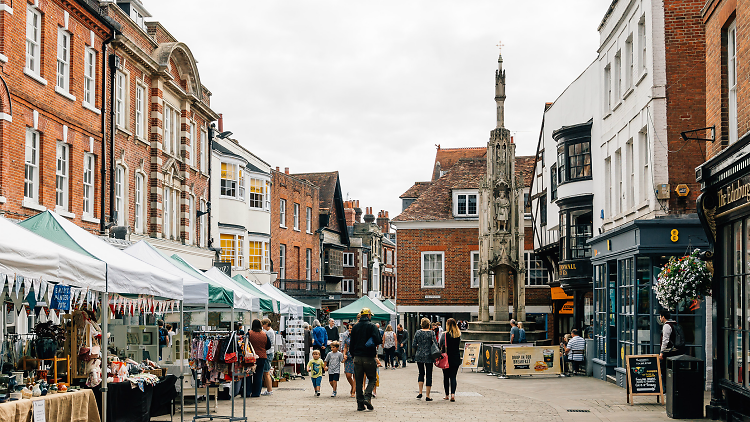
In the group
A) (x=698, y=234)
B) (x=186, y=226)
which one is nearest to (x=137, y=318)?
(x=186, y=226)

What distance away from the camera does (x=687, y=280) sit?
1352 cm

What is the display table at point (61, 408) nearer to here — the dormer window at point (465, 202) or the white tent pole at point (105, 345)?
the white tent pole at point (105, 345)

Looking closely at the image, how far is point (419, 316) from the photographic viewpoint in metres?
44.4

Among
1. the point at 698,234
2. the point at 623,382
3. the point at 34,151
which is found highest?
the point at 34,151

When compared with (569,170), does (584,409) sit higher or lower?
lower

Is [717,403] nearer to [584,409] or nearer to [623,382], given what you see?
[584,409]

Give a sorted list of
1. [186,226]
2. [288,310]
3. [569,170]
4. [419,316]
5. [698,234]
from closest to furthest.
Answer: [698,234]
[288,310]
[569,170]
[186,226]
[419,316]

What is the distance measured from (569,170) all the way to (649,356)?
12.6 meters

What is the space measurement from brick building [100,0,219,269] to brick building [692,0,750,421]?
16.1 metres

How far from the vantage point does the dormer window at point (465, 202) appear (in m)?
44.6

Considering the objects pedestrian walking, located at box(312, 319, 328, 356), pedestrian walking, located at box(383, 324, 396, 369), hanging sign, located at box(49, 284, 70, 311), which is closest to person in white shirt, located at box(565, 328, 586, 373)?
pedestrian walking, located at box(383, 324, 396, 369)

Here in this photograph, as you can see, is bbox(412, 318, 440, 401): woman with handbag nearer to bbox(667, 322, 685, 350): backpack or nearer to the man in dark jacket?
the man in dark jacket

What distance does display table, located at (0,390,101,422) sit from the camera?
335 inches

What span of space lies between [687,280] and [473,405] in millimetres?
4921
